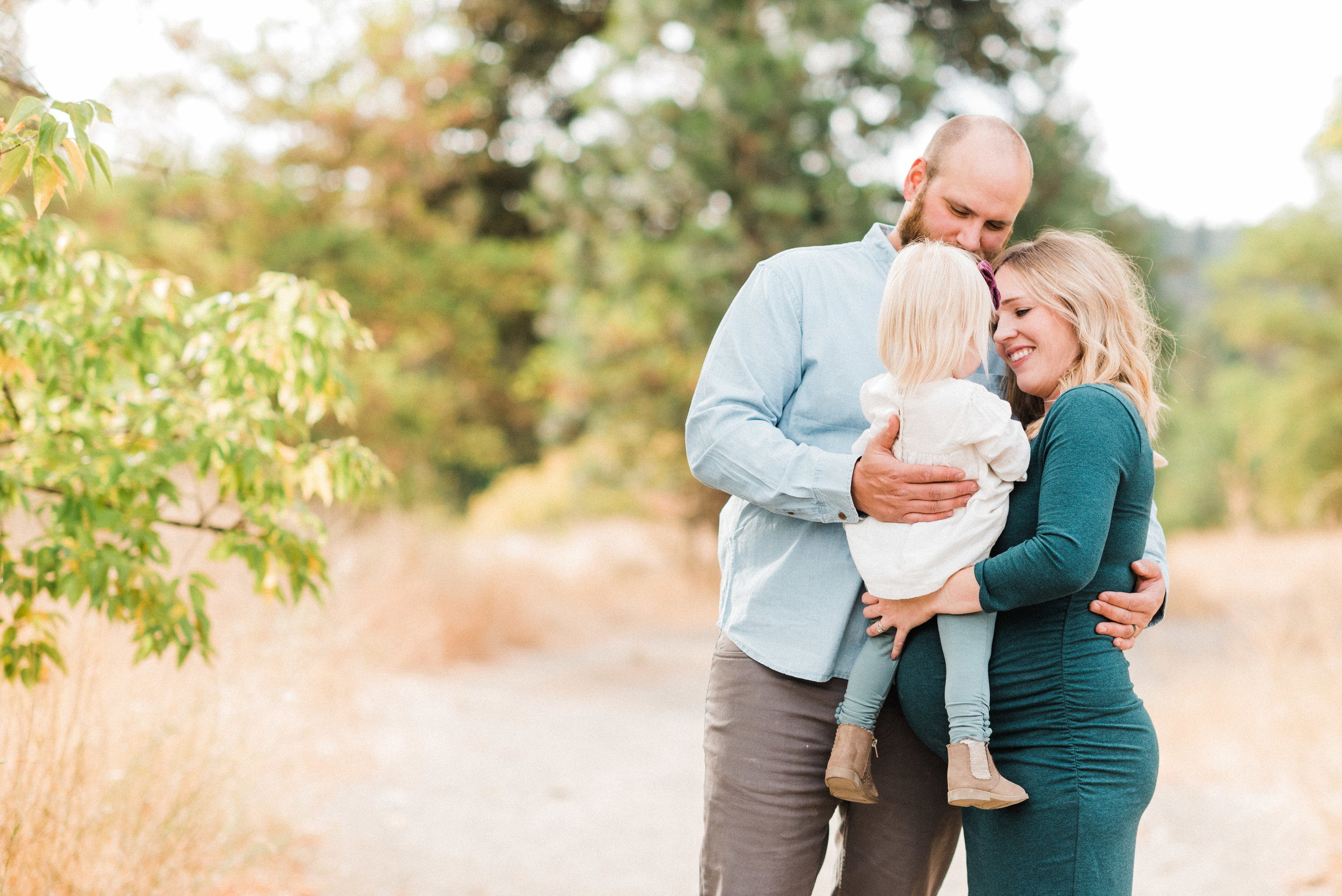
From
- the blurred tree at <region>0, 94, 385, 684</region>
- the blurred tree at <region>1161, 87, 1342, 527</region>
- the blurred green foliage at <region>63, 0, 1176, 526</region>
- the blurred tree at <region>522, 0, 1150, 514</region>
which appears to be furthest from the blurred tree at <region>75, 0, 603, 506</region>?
the blurred tree at <region>1161, 87, 1342, 527</region>

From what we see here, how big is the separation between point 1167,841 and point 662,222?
780 centimetres

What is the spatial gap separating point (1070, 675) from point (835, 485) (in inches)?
19.6

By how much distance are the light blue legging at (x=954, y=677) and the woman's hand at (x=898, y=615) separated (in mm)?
22

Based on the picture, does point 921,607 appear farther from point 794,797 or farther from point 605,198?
point 605,198

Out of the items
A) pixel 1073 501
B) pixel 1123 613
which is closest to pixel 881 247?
pixel 1073 501

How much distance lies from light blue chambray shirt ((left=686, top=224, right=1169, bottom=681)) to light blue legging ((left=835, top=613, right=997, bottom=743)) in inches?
3.1

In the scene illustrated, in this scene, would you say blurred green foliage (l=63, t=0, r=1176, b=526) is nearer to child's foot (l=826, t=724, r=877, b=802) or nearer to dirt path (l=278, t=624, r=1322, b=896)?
dirt path (l=278, t=624, r=1322, b=896)

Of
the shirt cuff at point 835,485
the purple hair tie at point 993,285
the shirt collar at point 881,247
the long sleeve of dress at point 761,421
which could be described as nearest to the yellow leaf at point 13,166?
the long sleeve of dress at point 761,421

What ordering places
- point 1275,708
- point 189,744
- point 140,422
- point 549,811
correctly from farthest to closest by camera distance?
point 549,811 < point 1275,708 < point 189,744 < point 140,422

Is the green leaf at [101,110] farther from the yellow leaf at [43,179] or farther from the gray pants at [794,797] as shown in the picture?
the gray pants at [794,797]

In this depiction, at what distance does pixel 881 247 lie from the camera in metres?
2.22

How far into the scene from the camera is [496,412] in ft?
59.2

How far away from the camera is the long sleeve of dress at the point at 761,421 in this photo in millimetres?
1923

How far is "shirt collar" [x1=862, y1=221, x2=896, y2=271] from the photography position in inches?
86.7
